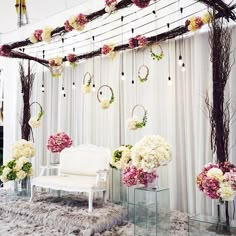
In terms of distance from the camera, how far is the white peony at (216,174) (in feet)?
8.92

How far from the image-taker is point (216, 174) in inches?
107

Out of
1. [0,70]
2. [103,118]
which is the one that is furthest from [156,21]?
[0,70]

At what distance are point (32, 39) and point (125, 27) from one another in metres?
1.47

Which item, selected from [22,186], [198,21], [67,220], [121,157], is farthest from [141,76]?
[22,186]

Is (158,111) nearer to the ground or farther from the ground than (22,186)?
farther from the ground

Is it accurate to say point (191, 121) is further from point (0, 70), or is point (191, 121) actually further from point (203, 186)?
point (0, 70)

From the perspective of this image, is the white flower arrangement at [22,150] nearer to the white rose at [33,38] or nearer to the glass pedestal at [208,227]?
the white rose at [33,38]

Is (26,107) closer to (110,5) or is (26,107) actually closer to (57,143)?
(57,143)

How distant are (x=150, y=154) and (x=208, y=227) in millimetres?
862

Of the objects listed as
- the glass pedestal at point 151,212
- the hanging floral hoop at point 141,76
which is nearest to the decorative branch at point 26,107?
the hanging floral hoop at point 141,76

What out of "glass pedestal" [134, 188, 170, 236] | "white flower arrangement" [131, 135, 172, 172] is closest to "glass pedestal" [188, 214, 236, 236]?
"glass pedestal" [134, 188, 170, 236]

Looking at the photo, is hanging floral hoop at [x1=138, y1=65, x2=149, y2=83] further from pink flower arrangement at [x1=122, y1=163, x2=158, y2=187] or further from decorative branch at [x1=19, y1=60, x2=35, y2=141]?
decorative branch at [x1=19, y1=60, x2=35, y2=141]

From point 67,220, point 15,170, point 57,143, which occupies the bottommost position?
point 67,220

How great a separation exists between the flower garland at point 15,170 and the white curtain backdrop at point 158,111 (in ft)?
3.59
